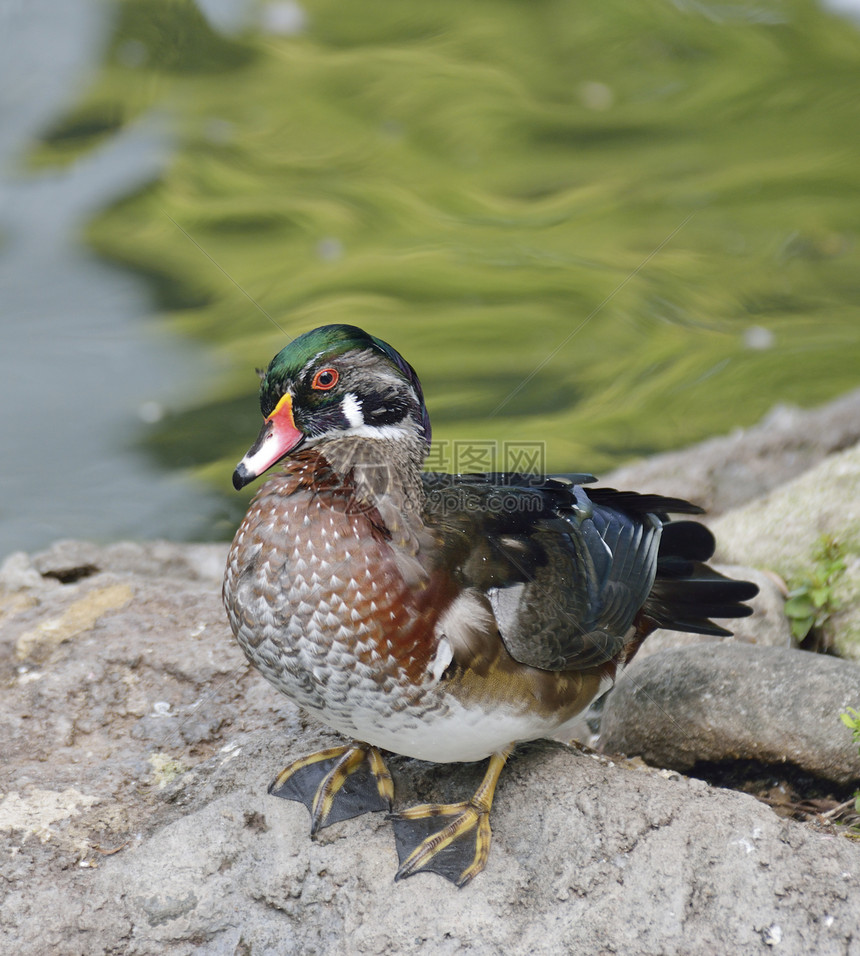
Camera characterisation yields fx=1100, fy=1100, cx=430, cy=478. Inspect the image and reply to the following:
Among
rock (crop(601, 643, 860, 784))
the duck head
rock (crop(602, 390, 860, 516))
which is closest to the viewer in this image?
the duck head

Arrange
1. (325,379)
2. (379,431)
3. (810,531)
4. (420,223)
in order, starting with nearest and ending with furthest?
(325,379)
(379,431)
(810,531)
(420,223)

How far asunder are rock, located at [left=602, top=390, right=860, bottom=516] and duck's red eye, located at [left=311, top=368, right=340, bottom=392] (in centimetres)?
253

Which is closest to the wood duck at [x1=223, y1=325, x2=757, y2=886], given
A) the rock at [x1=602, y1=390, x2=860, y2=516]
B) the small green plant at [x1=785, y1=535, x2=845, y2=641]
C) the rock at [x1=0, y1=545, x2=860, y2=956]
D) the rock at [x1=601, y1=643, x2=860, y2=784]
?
the rock at [x1=0, y1=545, x2=860, y2=956]

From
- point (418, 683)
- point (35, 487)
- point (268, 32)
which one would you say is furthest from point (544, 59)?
point (418, 683)

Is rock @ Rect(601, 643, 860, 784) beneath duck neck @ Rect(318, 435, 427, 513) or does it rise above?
beneath

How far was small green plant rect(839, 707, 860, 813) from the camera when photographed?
2855 millimetres

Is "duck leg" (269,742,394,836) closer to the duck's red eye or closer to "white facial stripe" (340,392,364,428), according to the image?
"white facial stripe" (340,392,364,428)

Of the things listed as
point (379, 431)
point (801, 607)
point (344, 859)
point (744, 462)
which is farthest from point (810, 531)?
point (344, 859)

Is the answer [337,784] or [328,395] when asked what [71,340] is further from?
[337,784]

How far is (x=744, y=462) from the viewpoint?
542 cm

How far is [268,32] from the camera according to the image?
28.7ft

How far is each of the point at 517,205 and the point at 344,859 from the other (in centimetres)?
578

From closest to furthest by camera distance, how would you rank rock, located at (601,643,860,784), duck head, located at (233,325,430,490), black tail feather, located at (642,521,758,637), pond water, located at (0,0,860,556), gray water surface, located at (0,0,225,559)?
1. duck head, located at (233,325,430,490)
2. rock, located at (601,643,860,784)
3. black tail feather, located at (642,521,758,637)
4. gray water surface, located at (0,0,225,559)
5. pond water, located at (0,0,860,556)

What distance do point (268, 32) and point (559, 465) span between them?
4.90 m
